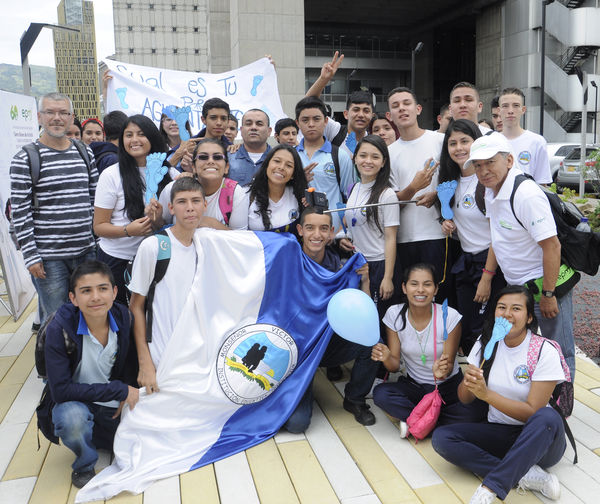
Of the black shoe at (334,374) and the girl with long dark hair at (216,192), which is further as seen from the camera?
the black shoe at (334,374)

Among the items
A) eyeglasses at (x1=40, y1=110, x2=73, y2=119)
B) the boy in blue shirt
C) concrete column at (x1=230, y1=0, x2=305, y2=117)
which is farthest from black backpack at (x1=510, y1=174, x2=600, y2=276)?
concrete column at (x1=230, y1=0, x2=305, y2=117)

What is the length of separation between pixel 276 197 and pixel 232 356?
48.3 inches

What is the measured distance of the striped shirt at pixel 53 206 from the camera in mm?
4121

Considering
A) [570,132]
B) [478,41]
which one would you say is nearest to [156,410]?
[570,132]

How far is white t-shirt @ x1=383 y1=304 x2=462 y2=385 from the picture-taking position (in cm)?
373

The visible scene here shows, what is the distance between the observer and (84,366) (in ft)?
10.7

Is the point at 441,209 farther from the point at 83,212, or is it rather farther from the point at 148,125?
the point at 83,212

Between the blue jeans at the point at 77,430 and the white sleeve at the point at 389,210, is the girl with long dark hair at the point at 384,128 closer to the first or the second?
the white sleeve at the point at 389,210

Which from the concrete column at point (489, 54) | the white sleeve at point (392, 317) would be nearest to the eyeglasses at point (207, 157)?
the white sleeve at point (392, 317)

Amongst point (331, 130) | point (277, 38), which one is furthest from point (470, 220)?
point (277, 38)

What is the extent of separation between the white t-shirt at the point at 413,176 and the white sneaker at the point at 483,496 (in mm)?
1917

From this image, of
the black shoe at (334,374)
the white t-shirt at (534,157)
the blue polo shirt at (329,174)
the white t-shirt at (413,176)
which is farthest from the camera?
the white t-shirt at (534,157)

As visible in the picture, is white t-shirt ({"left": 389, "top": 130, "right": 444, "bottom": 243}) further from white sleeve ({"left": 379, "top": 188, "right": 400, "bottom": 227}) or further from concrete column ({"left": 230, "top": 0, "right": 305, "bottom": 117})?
concrete column ({"left": 230, "top": 0, "right": 305, "bottom": 117})

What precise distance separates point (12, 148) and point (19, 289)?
5.34 ft
